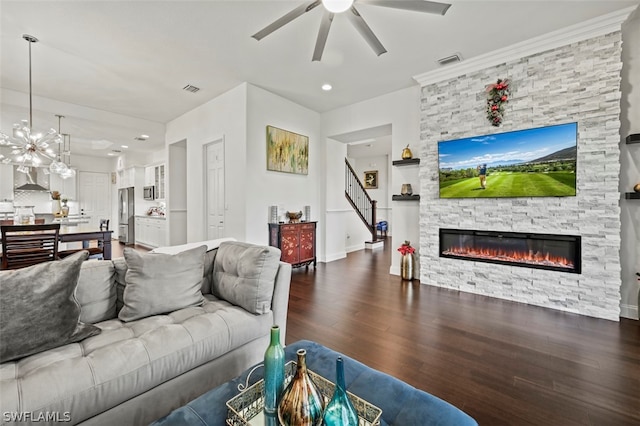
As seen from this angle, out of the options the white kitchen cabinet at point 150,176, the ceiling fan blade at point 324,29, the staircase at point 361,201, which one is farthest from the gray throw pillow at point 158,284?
the white kitchen cabinet at point 150,176

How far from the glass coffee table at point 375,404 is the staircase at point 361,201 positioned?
6.19m

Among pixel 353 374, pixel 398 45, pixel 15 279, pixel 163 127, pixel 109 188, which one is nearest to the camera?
pixel 353 374

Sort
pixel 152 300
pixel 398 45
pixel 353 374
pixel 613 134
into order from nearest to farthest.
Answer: pixel 353 374 < pixel 152 300 < pixel 613 134 < pixel 398 45

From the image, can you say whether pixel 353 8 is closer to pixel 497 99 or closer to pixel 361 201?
pixel 497 99

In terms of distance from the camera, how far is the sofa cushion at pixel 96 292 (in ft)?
5.44

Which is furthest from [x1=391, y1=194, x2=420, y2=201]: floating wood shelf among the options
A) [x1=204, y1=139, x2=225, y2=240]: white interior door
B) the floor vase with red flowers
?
[x1=204, y1=139, x2=225, y2=240]: white interior door

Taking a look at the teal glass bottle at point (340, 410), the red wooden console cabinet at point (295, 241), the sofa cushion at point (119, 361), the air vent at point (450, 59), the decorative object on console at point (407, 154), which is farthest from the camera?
the red wooden console cabinet at point (295, 241)

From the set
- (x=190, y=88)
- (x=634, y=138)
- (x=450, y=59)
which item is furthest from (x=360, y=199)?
(x=634, y=138)

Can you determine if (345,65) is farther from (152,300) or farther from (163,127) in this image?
(163,127)

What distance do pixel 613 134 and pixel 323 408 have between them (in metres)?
3.93

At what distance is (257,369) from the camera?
1.25 m

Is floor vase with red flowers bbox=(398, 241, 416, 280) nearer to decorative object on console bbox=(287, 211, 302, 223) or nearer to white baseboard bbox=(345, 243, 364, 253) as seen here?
decorative object on console bbox=(287, 211, 302, 223)

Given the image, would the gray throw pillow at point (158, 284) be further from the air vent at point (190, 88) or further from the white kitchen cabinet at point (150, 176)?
the white kitchen cabinet at point (150, 176)

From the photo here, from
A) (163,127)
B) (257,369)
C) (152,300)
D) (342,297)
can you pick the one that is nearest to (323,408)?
(257,369)
